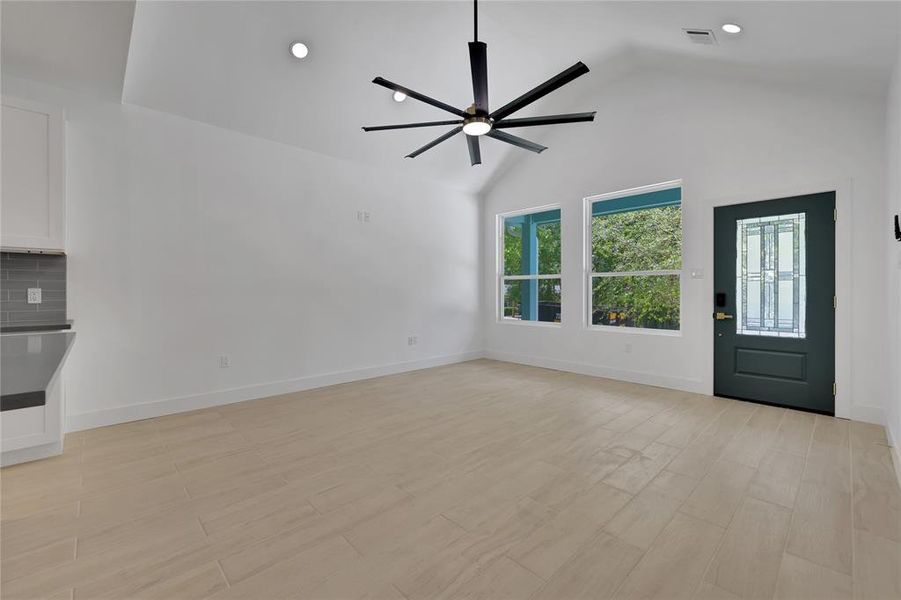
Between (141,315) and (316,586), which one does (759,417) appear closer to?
(316,586)

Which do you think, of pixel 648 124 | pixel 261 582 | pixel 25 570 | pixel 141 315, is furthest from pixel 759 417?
pixel 141 315

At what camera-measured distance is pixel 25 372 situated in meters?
0.87

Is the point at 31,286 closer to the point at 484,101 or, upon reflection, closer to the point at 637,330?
the point at 484,101

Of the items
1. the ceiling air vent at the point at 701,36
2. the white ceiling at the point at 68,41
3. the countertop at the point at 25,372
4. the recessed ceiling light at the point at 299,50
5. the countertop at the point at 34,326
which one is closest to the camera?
the countertop at the point at 25,372

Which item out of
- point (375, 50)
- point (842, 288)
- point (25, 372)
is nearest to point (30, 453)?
point (25, 372)

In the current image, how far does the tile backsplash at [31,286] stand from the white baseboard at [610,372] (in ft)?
17.9

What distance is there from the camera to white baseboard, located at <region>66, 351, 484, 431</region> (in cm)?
359

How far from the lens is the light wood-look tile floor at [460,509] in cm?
169

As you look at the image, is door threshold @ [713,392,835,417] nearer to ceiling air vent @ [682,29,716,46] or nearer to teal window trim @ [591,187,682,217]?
teal window trim @ [591,187,682,217]

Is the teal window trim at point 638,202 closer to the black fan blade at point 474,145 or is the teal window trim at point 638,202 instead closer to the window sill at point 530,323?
the window sill at point 530,323

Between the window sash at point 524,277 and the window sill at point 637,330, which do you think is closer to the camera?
the window sill at point 637,330

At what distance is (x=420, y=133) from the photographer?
5.20m

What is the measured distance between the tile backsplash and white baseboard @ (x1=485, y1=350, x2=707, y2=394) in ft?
17.9

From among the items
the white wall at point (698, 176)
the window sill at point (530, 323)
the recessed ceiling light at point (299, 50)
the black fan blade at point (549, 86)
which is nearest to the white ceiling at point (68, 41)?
the recessed ceiling light at point (299, 50)
